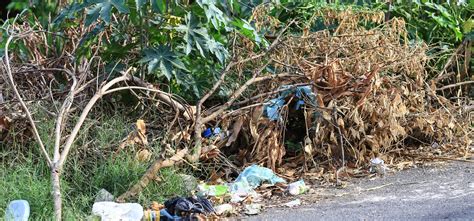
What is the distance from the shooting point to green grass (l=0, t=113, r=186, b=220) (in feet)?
15.2

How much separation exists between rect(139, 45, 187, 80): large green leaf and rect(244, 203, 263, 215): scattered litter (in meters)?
1.29

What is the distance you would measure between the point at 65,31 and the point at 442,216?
Answer: 360 cm

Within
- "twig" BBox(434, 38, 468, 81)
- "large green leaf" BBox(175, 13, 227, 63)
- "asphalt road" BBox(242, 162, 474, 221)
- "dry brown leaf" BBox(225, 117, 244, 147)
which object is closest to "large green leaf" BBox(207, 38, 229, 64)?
"large green leaf" BBox(175, 13, 227, 63)

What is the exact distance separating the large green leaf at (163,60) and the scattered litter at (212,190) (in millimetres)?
953

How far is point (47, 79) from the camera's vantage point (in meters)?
6.02

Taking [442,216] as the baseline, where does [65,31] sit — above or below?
above

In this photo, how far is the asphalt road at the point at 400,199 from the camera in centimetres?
448

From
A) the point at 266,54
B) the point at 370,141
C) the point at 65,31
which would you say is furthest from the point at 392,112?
the point at 65,31

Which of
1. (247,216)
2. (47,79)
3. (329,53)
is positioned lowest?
(247,216)

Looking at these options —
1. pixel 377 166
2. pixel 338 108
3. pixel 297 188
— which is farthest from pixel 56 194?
pixel 377 166

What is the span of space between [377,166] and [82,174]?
2362mm

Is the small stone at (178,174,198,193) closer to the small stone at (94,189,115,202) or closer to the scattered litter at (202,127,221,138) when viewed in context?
the small stone at (94,189,115,202)

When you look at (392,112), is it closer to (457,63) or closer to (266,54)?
(266,54)

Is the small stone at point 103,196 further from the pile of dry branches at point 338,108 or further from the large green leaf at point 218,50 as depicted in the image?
the large green leaf at point 218,50
